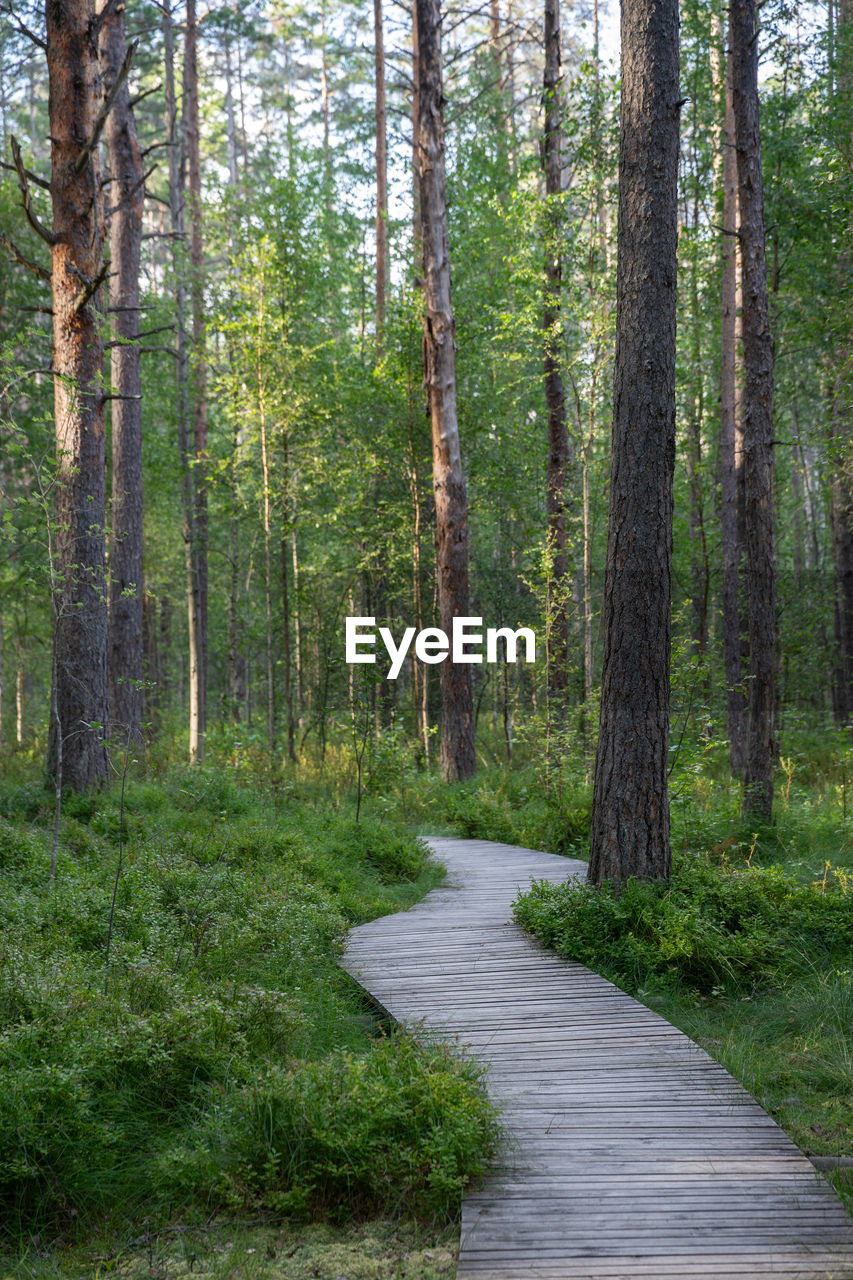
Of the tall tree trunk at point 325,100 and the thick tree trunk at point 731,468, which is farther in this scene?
the tall tree trunk at point 325,100

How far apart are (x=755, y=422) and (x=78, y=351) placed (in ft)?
22.9

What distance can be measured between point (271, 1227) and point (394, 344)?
15551mm

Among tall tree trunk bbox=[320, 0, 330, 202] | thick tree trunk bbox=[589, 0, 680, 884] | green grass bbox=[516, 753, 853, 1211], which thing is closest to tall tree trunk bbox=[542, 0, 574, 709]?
thick tree trunk bbox=[589, 0, 680, 884]

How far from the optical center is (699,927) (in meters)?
5.59

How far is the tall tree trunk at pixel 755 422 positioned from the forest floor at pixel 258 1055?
60.0 inches

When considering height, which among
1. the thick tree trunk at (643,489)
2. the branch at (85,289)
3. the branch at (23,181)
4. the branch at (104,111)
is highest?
the branch at (104,111)

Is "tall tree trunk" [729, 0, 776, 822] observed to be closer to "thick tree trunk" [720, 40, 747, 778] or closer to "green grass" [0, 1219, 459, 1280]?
"thick tree trunk" [720, 40, 747, 778]

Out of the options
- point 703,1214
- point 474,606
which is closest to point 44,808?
point 703,1214

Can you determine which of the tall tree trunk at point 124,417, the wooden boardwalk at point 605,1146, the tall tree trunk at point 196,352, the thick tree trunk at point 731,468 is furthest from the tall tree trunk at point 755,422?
the tall tree trunk at point 196,352

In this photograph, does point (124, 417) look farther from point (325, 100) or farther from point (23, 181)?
point (325, 100)

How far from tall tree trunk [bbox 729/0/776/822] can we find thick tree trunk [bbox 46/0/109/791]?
21.5ft

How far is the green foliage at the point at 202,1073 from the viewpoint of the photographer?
337 cm

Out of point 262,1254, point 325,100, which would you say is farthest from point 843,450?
point 325,100

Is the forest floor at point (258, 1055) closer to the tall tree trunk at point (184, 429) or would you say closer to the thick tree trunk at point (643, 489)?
the thick tree trunk at point (643, 489)
